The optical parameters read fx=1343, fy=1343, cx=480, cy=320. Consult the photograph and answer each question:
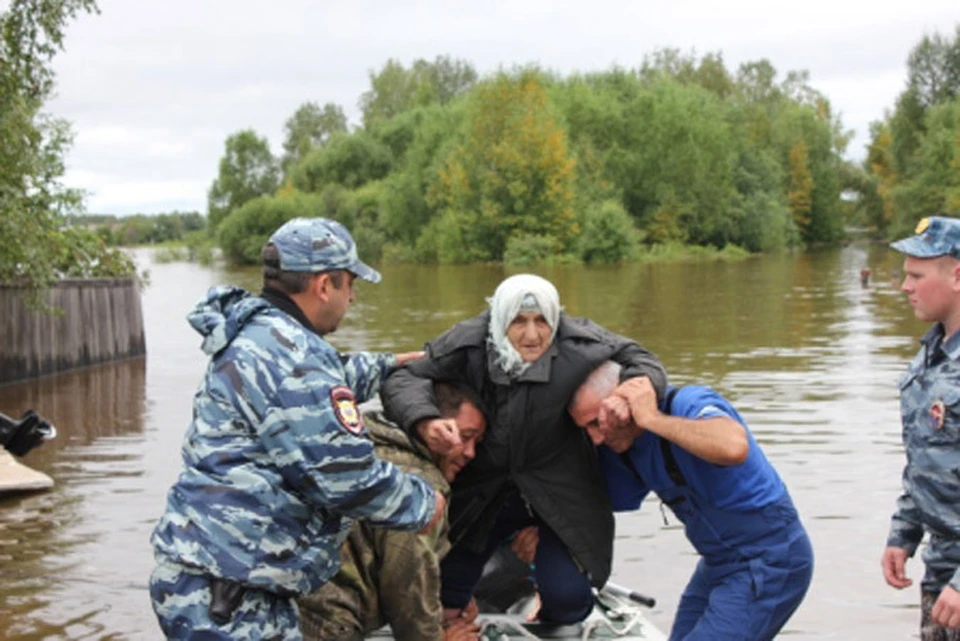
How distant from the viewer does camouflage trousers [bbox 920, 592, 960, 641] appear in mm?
4266

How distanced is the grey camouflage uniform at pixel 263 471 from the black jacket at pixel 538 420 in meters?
1.03

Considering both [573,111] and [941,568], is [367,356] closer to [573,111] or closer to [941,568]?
[941,568]

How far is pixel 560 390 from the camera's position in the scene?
491 centimetres

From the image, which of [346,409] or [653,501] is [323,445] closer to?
[346,409]

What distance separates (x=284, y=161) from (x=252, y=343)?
110160mm

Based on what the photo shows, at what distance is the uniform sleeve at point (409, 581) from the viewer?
16.6 ft

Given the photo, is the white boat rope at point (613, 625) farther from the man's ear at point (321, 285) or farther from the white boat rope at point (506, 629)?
the man's ear at point (321, 285)

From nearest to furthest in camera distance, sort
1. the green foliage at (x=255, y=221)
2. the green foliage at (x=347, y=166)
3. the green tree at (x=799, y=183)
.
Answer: the green foliage at (x=255, y=221) < the green foliage at (x=347, y=166) < the green tree at (x=799, y=183)

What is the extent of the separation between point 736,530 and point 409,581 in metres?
1.26

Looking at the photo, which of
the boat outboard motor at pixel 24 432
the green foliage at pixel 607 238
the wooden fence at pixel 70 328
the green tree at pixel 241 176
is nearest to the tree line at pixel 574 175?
the green foliage at pixel 607 238

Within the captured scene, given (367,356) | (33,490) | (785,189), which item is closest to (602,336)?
(367,356)

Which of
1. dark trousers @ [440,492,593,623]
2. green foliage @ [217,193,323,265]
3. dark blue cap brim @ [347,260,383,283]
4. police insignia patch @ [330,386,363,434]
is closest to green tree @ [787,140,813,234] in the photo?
green foliage @ [217,193,323,265]

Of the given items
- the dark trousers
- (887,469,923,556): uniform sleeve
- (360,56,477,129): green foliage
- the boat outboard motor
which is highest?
(360,56,477,129): green foliage

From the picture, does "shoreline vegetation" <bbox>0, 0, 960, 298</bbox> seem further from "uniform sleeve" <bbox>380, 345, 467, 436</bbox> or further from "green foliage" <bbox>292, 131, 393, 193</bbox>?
"uniform sleeve" <bbox>380, 345, 467, 436</bbox>
